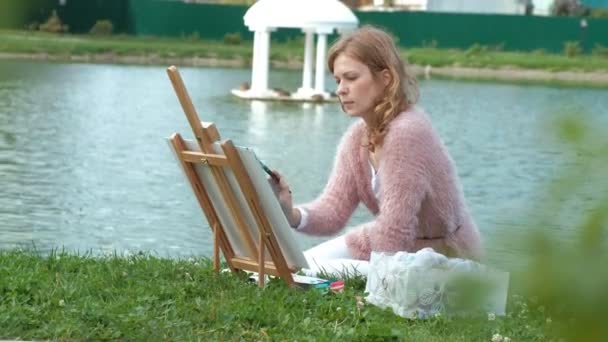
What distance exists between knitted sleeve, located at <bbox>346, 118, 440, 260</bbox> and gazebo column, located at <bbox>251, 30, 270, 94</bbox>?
2145 cm

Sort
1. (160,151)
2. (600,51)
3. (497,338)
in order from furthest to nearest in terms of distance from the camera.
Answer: (600,51), (160,151), (497,338)

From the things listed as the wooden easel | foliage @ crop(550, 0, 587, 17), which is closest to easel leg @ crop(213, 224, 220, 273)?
the wooden easel

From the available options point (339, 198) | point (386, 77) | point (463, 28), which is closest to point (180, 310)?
point (339, 198)

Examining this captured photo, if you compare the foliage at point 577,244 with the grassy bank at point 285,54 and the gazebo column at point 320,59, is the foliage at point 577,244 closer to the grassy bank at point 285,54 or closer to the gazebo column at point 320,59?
the gazebo column at point 320,59

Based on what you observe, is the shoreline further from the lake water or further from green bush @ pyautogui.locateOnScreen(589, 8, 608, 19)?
green bush @ pyautogui.locateOnScreen(589, 8, 608, 19)

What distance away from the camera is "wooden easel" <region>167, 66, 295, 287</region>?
4660 mm

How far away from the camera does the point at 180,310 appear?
4289mm

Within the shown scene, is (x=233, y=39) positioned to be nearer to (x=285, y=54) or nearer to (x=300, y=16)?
(x=285, y=54)

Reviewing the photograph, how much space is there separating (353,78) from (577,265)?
418 cm

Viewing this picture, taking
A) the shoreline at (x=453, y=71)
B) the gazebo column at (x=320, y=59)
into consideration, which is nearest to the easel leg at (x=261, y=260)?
the gazebo column at (x=320, y=59)

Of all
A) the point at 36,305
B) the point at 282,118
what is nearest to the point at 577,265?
the point at 36,305

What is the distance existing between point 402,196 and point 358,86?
46 cm

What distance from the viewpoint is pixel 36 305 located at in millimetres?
4238

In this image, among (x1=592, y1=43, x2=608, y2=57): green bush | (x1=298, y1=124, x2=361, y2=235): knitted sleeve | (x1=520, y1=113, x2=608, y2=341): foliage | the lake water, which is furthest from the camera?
(x1=592, y1=43, x2=608, y2=57): green bush
